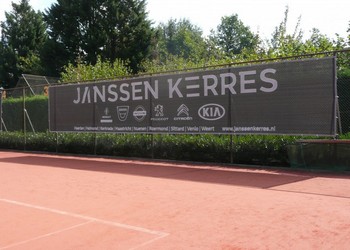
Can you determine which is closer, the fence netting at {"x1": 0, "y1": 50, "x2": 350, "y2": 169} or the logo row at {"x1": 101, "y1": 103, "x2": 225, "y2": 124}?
the fence netting at {"x1": 0, "y1": 50, "x2": 350, "y2": 169}

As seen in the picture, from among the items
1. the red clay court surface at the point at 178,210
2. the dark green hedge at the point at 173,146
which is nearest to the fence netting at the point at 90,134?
the dark green hedge at the point at 173,146

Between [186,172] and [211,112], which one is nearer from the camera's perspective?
[186,172]

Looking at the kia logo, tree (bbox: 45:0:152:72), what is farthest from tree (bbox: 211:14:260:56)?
the kia logo

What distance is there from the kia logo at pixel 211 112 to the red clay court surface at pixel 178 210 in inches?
64.2

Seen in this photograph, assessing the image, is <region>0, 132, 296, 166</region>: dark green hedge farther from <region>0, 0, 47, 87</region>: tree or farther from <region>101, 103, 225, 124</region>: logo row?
<region>0, 0, 47, 87</region>: tree

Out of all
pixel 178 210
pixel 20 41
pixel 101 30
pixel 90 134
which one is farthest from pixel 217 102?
pixel 20 41

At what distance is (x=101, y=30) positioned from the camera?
115ft

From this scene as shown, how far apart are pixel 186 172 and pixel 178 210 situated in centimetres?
428

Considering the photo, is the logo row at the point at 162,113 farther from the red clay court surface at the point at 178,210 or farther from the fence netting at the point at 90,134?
the red clay court surface at the point at 178,210

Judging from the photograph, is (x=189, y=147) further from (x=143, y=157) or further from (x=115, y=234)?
(x=115, y=234)

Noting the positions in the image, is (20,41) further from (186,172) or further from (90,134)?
(186,172)

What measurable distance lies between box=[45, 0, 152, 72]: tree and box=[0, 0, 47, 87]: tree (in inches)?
257

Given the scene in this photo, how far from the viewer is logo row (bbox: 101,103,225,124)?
11.3 meters

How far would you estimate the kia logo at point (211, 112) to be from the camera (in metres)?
11.1
